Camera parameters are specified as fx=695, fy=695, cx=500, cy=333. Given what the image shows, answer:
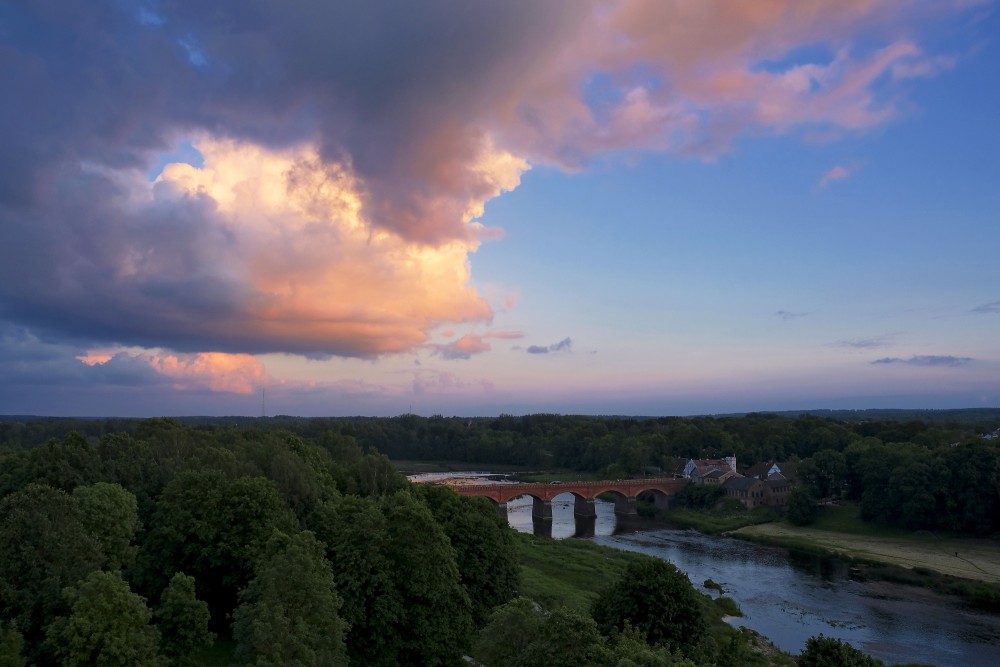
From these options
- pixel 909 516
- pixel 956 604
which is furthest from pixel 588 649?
pixel 909 516

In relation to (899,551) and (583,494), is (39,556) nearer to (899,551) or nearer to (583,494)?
(899,551)

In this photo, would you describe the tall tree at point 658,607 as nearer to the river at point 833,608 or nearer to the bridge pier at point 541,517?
the river at point 833,608

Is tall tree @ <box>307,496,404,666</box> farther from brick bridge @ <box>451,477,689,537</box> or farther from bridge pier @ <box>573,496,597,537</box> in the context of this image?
bridge pier @ <box>573,496,597,537</box>

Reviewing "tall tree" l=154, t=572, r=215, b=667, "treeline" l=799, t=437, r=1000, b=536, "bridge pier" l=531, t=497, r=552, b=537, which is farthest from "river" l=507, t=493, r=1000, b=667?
"tall tree" l=154, t=572, r=215, b=667

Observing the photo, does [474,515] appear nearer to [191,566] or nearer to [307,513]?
[307,513]

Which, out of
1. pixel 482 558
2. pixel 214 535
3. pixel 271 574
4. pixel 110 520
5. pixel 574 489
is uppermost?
pixel 110 520

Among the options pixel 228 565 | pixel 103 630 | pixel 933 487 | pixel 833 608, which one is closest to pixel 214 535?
pixel 228 565

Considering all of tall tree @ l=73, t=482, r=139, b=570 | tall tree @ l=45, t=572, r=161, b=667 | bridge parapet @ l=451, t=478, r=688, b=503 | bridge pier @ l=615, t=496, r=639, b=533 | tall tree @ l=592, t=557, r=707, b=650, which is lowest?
bridge pier @ l=615, t=496, r=639, b=533

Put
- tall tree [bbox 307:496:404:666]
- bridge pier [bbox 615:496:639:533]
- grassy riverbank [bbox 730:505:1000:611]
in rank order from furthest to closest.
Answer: bridge pier [bbox 615:496:639:533] < grassy riverbank [bbox 730:505:1000:611] < tall tree [bbox 307:496:404:666]
